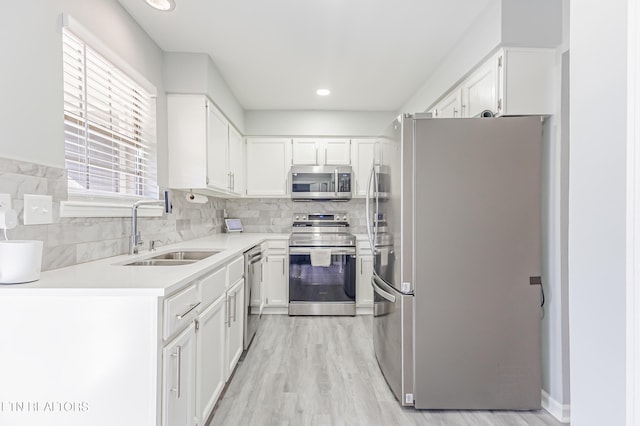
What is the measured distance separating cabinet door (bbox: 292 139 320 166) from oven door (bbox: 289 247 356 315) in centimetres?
112

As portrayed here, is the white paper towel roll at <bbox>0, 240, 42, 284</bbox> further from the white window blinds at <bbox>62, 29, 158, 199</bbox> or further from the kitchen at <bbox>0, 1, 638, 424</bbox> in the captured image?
the white window blinds at <bbox>62, 29, 158, 199</bbox>

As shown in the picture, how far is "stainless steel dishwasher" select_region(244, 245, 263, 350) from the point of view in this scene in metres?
2.61

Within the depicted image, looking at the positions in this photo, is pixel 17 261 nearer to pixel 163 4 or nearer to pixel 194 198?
pixel 163 4

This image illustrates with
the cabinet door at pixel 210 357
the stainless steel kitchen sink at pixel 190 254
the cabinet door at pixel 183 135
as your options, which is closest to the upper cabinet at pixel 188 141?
the cabinet door at pixel 183 135

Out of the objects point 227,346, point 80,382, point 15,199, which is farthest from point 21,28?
point 227,346

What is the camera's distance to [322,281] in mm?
3613

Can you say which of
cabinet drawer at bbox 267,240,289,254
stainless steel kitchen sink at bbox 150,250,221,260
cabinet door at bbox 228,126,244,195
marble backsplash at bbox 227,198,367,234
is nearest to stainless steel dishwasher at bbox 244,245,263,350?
stainless steel kitchen sink at bbox 150,250,221,260

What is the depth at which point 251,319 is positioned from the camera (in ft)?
9.16

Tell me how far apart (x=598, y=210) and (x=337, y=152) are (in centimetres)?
344

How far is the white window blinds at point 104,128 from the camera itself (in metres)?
1.61

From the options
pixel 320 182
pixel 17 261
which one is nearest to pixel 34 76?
pixel 17 261

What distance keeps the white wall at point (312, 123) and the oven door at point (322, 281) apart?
1468 millimetres

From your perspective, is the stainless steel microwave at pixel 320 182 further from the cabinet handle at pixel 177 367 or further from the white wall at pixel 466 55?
the cabinet handle at pixel 177 367

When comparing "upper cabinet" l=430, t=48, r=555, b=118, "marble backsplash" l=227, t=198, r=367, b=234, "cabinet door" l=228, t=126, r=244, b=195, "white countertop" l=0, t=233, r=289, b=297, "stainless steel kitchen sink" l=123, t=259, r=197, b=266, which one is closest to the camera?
"white countertop" l=0, t=233, r=289, b=297
